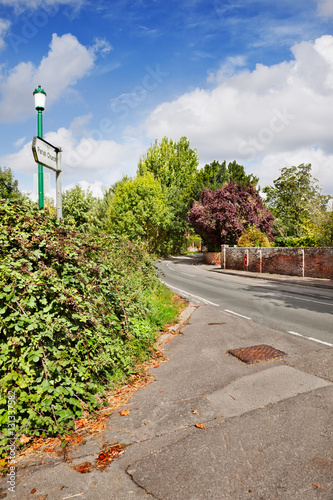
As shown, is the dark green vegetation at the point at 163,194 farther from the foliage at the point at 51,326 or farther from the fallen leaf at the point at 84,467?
the fallen leaf at the point at 84,467

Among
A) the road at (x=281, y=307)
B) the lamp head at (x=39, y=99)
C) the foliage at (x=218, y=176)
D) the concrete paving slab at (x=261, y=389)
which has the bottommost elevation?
the road at (x=281, y=307)

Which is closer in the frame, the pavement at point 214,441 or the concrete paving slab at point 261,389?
the pavement at point 214,441

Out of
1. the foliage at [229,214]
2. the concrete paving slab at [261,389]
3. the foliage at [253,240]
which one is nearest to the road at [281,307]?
the concrete paving slab at [261,389]

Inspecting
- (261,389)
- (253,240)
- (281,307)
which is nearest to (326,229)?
(253,240)

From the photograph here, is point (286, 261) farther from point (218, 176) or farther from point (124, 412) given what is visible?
point (218, 176)

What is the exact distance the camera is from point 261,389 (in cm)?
430

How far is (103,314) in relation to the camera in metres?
4.59

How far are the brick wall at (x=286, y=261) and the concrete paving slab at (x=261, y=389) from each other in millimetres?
15581

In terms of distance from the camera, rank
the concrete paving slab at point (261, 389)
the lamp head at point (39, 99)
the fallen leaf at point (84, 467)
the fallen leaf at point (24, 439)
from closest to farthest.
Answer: the fallen leaf at point (84, 467), the fallen leaf at point (24, 439), the concrete paving slab at point (261, 389), the lamp head at point (39, 99)

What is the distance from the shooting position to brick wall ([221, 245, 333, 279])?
18797 mm

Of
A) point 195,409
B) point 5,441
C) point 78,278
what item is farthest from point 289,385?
point 5,441

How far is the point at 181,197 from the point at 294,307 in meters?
41.1

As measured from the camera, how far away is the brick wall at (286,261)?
18.8 meters

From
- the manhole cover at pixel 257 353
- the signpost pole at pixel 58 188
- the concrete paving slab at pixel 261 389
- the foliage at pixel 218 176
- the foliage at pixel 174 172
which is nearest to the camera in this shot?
the concrete paving slab at pixel 261 389
